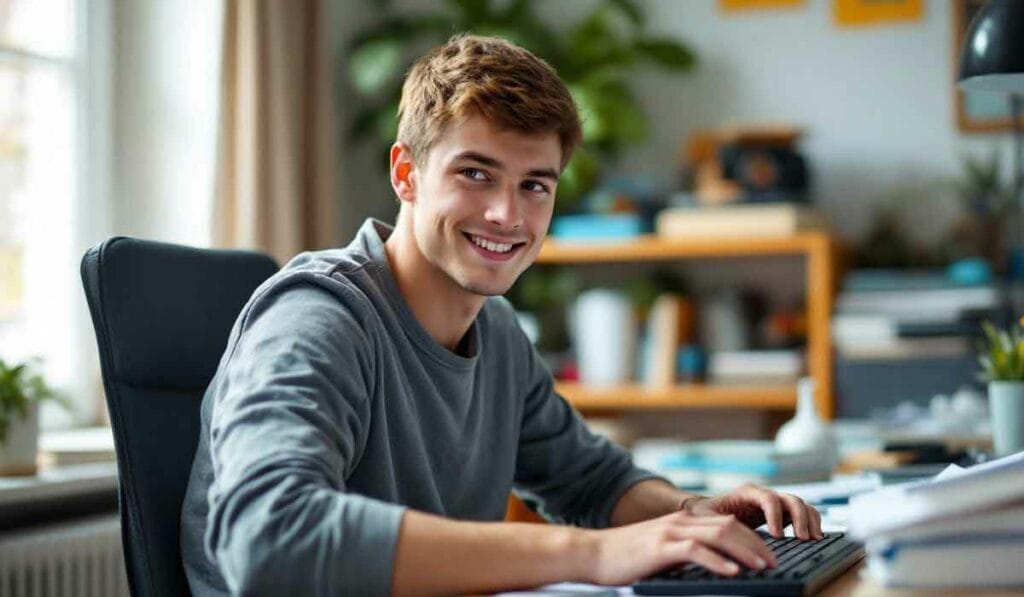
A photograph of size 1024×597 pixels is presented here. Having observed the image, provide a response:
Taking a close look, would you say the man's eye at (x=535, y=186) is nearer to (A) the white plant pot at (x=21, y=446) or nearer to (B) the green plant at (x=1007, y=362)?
(B) the green plant at (x=1007, y=362)

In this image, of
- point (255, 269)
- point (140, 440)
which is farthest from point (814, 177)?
point (140, 440)

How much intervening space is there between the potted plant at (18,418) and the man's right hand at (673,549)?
1410mm

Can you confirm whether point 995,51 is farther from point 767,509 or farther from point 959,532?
point 959,532

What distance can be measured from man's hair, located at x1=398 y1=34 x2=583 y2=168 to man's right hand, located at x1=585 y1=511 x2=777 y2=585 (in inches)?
20.7

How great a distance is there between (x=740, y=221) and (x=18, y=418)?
1849mm

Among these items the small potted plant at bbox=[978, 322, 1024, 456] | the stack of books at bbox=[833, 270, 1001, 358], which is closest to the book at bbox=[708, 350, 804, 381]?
the stack of books at bbox=[833, 270, 1001, 358]

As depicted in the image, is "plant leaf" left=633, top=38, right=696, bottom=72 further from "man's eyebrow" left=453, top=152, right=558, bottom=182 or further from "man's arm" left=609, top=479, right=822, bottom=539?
"man's eyebrow" left=453, top=152, right=558, bottom=182

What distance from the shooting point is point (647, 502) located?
173cm

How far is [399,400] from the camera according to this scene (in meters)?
1.50

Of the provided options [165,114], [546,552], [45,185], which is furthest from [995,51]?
[45,185]

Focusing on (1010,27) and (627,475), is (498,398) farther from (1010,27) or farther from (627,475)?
(1010,27)

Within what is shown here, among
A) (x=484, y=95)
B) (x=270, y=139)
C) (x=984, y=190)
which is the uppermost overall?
(x=270, y=139)

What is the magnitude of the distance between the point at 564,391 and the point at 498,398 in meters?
1.79

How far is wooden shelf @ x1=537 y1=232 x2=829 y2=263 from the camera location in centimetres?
334
